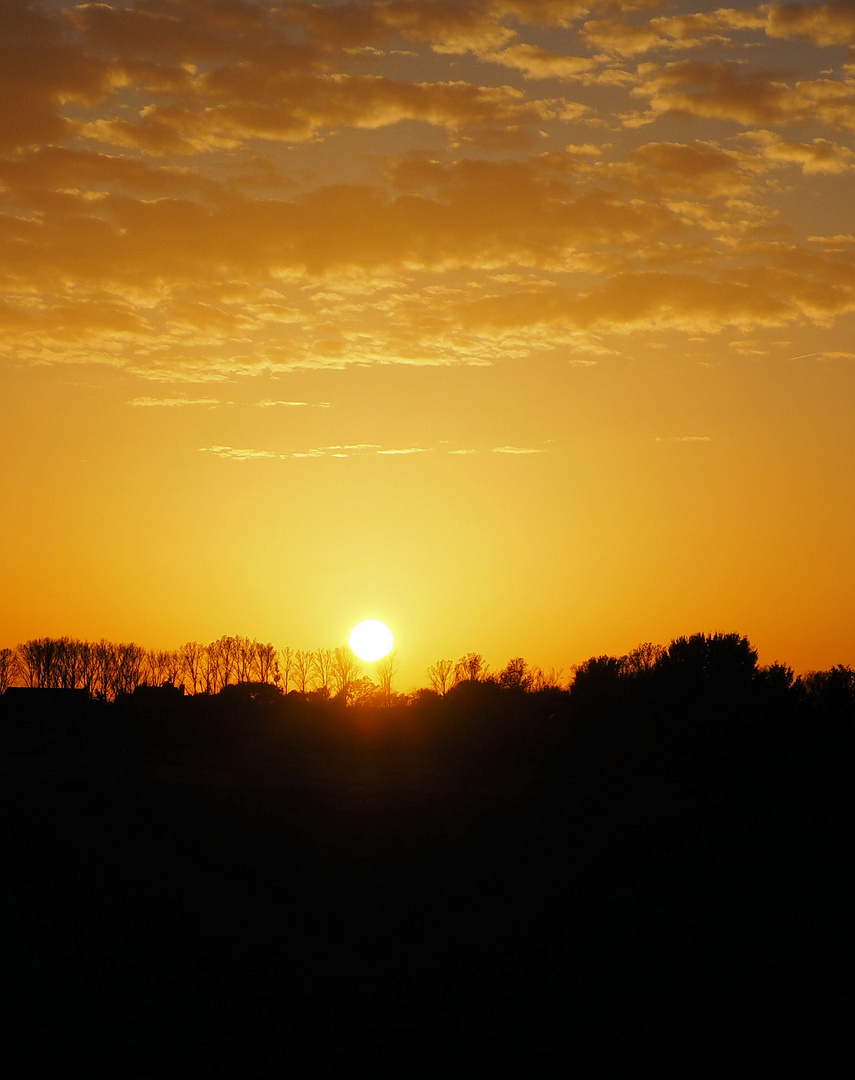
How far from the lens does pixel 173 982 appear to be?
18016 mm

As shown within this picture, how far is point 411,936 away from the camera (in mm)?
21766

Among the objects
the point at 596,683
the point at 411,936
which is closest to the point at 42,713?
the point at 596,683

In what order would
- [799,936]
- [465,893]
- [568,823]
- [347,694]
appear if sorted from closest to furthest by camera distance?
[799,936], [465,893], [568,823], [347,694]

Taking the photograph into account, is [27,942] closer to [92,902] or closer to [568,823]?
[92,902]

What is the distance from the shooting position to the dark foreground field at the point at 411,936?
49.6ft

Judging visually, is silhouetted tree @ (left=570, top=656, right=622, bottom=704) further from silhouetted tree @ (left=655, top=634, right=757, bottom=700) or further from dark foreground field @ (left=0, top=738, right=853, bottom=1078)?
dark foreground field @ (left=0, top=738, right=853, bottom=1078)

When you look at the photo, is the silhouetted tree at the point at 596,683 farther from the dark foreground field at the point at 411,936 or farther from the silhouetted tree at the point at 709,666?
the dark foreground field at the point at 411,936

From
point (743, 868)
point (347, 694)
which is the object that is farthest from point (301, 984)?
point (347, 694)

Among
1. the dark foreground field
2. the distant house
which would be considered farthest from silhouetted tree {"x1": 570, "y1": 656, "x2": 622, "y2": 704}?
the distant house

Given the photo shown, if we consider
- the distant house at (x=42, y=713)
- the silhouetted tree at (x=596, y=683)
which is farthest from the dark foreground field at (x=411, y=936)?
the distant house at (x=42, y=713)

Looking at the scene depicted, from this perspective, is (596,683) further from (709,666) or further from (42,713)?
(42,713)

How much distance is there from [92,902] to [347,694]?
303 feet

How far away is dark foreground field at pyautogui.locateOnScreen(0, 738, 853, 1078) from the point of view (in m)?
15.1

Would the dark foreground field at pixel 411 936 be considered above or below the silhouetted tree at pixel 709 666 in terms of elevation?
below
